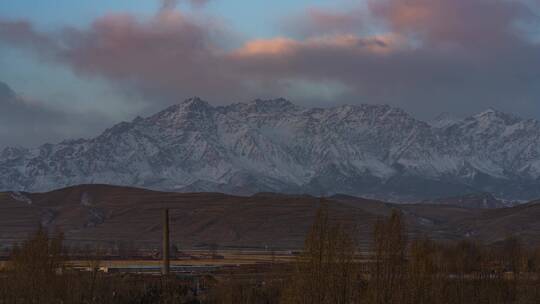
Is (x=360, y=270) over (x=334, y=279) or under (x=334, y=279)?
over

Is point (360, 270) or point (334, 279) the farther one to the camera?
point (360, 270)

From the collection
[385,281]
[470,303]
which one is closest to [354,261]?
[385,281]

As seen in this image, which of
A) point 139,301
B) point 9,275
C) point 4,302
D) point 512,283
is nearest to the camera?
point 4,302

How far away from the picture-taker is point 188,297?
99.2 m

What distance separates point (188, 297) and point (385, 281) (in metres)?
34.7

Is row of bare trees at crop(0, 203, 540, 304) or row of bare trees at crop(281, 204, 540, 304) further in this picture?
row of bare trees at crop(0, 203, 540, 304)

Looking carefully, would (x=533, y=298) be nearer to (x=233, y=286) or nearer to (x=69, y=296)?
(x=233, y=286)

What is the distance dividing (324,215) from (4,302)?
33.7 meters

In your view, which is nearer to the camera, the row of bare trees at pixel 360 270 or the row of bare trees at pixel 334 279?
the row of bare trees at pixel 360 270

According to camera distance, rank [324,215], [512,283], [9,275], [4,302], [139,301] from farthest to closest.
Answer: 1. [512,283]
2. [139,301]
3. [9,275]
4. [4,302]
5. [324,215]

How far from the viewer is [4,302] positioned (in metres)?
83.2

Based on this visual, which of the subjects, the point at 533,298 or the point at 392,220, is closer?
the point at 392,220

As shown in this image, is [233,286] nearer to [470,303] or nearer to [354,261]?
A: [470,303]

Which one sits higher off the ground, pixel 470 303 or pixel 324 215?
pixel 324 215
